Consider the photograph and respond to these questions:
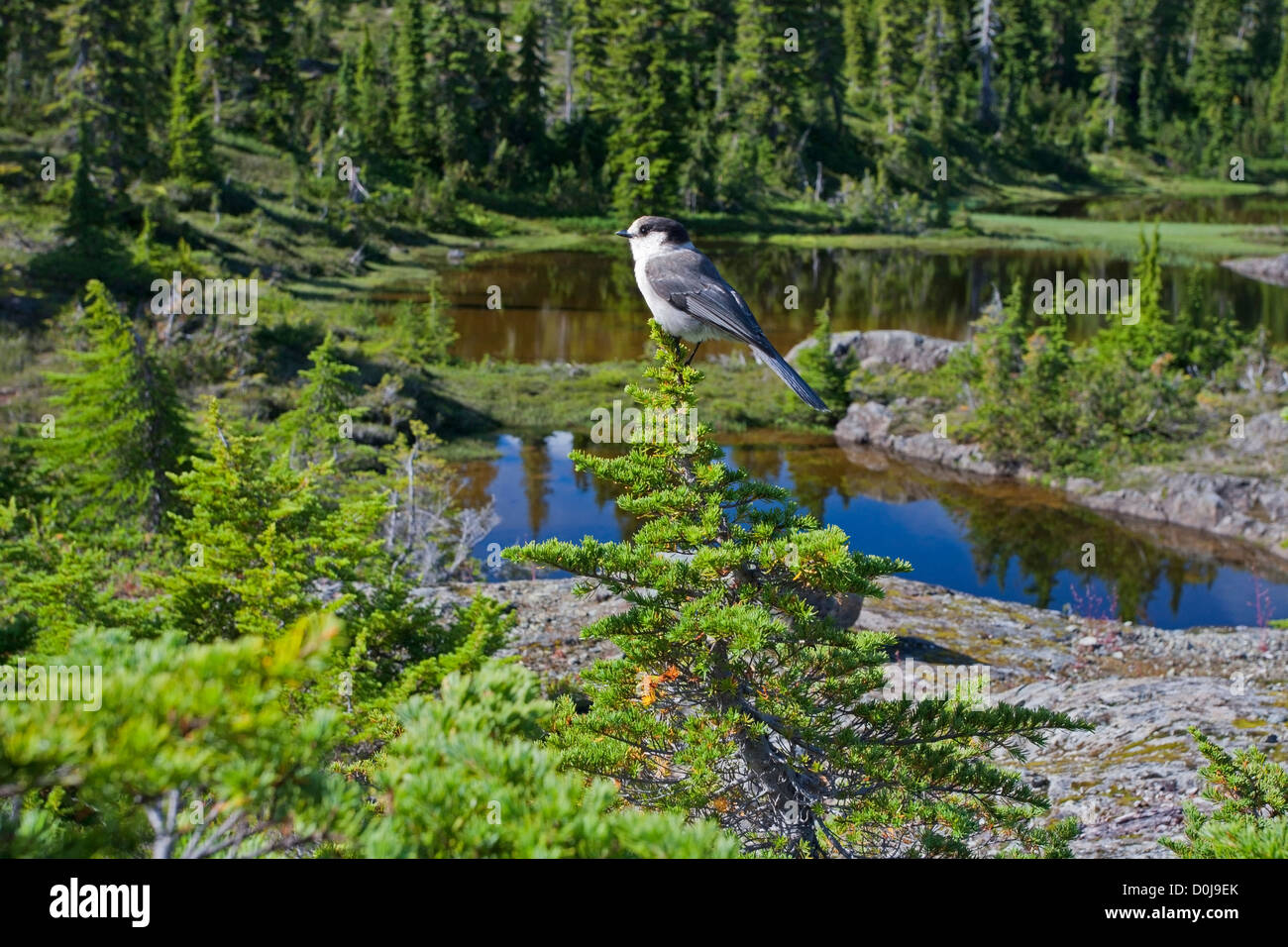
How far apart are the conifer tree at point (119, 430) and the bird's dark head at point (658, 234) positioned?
7446 mm

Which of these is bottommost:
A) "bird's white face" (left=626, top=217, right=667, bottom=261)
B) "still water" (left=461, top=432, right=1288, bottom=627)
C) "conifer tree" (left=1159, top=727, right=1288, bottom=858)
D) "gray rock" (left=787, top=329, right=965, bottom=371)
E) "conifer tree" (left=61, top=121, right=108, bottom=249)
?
"still water" (left=461, top=432, right=1288, bottom=627)

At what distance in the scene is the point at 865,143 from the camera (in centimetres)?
7450

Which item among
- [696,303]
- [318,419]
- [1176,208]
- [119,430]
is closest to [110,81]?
[318,419]

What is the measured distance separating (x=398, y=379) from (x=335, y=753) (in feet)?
58.1

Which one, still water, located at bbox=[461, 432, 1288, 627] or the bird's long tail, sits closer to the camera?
the bird's long tail

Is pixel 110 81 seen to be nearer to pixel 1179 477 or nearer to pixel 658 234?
pixel 1179 477

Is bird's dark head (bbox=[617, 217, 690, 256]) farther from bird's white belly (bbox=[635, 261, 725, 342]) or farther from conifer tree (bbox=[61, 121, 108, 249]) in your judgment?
Answer: conifer tree (bbox=[61, 121, 108, 249])

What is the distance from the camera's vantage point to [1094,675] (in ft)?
41.0

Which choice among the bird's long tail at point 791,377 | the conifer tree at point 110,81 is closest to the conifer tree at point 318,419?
the bird's long tail at point 791,377

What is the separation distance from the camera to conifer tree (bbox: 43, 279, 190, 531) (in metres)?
12.7

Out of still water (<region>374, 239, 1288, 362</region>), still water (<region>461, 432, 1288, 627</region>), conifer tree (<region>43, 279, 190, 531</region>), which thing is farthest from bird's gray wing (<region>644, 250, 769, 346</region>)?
still water (<region>374, 239, 1288, 362</region>)

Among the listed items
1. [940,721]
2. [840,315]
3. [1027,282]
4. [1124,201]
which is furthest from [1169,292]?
[940,721]

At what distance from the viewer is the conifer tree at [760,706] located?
4801 millimetres

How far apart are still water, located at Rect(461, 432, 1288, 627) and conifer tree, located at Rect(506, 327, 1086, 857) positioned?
12044 millimetres
